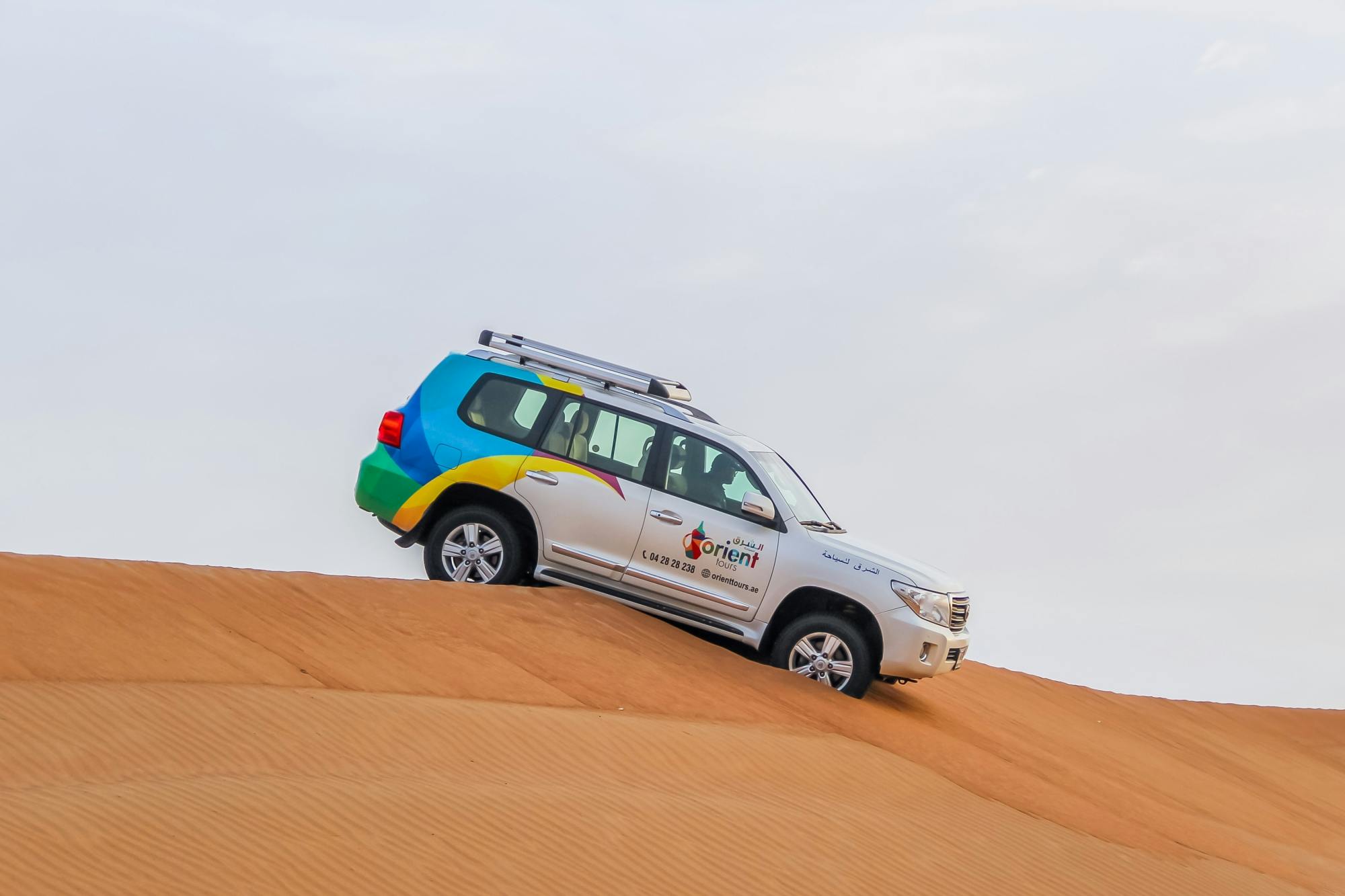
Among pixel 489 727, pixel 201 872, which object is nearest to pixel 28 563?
pixel 489 727

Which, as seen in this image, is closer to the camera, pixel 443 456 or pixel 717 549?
pixel 717 549

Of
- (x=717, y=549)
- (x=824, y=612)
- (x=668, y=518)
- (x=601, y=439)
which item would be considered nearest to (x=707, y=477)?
(x=668, y=518)

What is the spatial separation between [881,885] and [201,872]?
3.91m

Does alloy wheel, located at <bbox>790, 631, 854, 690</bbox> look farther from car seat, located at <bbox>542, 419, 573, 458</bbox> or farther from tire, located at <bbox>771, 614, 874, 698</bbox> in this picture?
car seat, located at <bbox>542, 419, 573, 458</bbox>

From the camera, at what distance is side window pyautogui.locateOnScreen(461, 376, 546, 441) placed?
1266 cm

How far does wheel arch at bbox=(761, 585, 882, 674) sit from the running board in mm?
391

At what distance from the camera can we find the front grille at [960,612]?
1234 cm

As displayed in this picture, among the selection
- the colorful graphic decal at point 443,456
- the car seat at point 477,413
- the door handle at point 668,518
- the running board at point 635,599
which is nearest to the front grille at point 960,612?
the running board at point 635,599

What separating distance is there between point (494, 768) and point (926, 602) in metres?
4.66

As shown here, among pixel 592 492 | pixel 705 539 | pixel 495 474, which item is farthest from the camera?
pixel 495 474

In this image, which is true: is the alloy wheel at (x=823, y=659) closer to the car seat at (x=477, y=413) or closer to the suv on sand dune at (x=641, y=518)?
the suv on sand dune at (x=641, y=518)

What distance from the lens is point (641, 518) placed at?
12234 mm

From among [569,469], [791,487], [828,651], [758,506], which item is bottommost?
[828,651]

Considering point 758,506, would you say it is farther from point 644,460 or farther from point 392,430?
point 392,430
